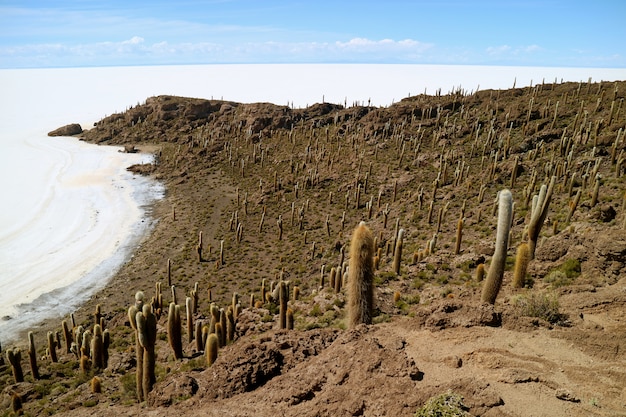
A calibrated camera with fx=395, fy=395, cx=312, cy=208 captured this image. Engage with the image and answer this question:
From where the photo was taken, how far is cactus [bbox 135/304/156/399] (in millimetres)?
11227

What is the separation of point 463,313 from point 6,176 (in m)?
59.8

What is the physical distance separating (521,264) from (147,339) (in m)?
12.1

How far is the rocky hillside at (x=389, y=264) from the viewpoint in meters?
7.66

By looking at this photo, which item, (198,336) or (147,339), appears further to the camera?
(198,336)

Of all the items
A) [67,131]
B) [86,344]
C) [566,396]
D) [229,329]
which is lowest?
[86,344]

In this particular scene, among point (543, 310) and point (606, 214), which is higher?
point (606, 214)

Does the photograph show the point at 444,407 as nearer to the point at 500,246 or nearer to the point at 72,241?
the point at 500,246

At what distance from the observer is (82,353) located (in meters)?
16.3

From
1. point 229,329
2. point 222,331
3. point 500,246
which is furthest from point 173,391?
point 500,246

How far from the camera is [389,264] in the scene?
21.1 metres

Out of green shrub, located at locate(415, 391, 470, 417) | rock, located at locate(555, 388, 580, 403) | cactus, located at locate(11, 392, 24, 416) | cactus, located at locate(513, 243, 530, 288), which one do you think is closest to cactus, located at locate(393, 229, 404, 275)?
cactus, located at locate(513, 243, 530, 288)

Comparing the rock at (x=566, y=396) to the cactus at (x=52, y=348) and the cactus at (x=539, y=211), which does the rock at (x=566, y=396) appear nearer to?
the cactus at (x=539, y=211)

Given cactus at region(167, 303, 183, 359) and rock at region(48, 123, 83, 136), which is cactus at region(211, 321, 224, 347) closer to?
cactus at region(167, 303, 183, 359)

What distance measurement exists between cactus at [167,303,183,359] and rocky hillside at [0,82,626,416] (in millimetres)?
522
